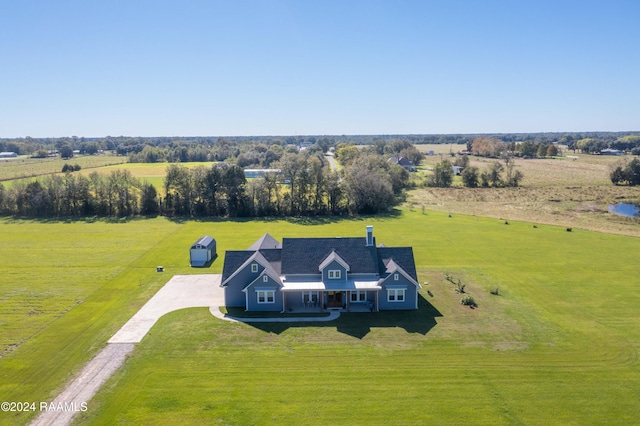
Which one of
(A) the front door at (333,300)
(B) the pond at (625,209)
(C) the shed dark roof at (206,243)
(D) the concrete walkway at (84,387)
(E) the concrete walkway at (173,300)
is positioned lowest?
(D) the concrete walkway at (84,387)

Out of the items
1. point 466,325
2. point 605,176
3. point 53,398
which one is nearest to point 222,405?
point 53,398

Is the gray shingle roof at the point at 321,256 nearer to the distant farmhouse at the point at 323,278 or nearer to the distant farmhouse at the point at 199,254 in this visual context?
the distant farmhouse at the point at 323,278

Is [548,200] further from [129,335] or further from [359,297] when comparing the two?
[129,335]

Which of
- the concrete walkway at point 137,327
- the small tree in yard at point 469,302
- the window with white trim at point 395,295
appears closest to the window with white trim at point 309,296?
the concrete walkway at point 137,327

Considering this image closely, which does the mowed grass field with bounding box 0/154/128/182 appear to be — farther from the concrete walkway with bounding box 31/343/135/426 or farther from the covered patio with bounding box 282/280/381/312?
the covered patio with bounding box 282/280/381/312

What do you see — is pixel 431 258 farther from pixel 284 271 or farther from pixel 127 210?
pixel 127 210

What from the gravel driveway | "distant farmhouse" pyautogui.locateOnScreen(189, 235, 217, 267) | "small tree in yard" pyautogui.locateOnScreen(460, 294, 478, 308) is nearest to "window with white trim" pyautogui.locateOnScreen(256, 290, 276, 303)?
the gravel driveway

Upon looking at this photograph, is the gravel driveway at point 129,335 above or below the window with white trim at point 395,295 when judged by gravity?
below
